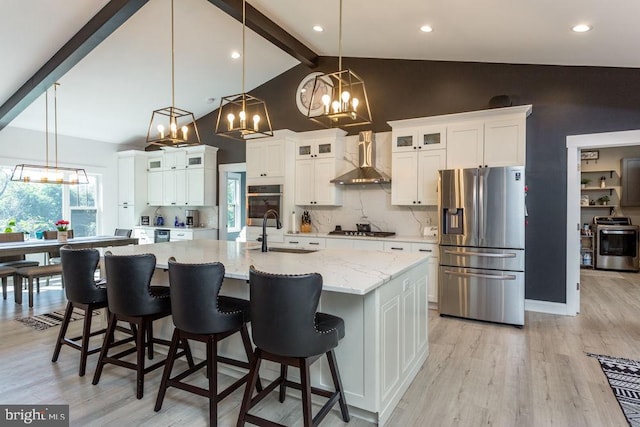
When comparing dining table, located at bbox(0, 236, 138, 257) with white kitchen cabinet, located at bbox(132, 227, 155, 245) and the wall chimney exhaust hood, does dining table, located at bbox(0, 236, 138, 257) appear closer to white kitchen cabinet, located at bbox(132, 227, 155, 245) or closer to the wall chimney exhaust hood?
white kitchen cabinet, located at bbox(132, 227, 155, 245)

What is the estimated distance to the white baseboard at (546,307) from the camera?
432cm

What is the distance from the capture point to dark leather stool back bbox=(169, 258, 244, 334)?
207 centimetres

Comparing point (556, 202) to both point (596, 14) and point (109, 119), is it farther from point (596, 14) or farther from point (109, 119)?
point (109, 119)

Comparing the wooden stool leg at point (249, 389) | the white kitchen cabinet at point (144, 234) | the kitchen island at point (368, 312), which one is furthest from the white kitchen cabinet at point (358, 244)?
the white kitchen cabinet at point (144, 234)

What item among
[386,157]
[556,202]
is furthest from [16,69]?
[556,202]

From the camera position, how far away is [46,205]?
260 inches

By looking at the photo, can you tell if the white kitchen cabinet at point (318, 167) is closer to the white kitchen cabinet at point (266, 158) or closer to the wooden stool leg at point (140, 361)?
the white kitchen cabinet at point (266, 158)

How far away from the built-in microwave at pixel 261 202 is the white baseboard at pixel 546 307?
3.56 metres

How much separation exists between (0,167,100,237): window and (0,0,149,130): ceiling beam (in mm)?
1376

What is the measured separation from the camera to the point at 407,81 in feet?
16.9

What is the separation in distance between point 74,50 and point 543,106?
5429mm

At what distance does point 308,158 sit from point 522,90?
2948mm

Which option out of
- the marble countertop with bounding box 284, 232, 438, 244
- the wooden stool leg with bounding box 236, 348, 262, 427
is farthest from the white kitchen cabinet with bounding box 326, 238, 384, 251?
the wooden stool leg with bounding box 236, 348, 262, 427

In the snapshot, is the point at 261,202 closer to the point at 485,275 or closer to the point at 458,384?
the point at 485,275
